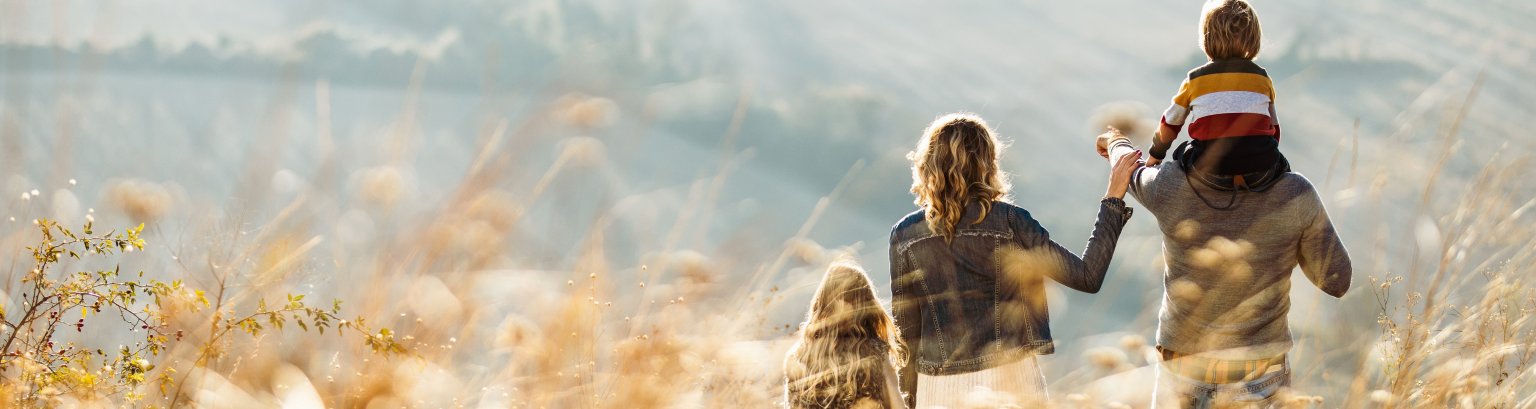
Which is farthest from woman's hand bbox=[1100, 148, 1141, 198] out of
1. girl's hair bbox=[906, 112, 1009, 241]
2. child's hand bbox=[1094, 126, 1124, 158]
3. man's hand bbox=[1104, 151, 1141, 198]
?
girl's hair bbox=[906, 112, 1009, 241]

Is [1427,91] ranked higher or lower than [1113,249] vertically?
higher

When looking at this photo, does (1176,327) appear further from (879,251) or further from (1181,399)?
(879,251)

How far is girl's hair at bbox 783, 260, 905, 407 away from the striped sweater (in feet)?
2.63

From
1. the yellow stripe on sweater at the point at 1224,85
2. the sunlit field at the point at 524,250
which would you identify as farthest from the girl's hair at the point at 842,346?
the yellow stripe on sweater at the point at 1224,85

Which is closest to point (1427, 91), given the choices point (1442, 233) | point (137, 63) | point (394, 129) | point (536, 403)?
point (1442, 233)

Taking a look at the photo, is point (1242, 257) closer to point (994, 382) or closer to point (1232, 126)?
point (1232, 126)

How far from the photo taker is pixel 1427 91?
2303 millimetres

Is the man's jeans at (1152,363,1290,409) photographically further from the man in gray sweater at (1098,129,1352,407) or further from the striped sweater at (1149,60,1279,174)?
the striped sweater at (1149,60,1279,174)

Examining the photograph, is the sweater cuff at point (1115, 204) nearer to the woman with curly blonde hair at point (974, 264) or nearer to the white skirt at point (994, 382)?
the woman with curly blonde hair at point (974, 264)

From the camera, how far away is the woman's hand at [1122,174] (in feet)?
7.54

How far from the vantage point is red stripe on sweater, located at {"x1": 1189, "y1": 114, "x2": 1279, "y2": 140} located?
6.91ft

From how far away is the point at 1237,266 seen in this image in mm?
2203

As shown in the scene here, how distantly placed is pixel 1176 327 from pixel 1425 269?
50 centimetres

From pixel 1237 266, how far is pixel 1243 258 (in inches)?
0.8
